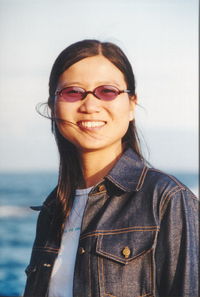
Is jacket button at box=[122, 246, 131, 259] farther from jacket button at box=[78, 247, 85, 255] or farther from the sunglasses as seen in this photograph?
A: the sunglasses

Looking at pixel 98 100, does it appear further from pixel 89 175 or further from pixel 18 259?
pixel 18 259

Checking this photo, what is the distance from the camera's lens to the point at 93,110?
2424 millimetres

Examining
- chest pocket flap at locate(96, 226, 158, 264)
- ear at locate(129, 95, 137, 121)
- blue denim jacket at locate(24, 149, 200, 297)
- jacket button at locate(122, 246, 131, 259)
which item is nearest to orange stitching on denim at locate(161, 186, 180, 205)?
blue denim jacket at locate(24, 149, 200, 297)

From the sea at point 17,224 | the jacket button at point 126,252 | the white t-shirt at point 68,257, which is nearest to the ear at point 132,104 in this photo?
the white t-shirt at point 68,257

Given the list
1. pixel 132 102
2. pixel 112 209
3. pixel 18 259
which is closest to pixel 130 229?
pixel 112 209

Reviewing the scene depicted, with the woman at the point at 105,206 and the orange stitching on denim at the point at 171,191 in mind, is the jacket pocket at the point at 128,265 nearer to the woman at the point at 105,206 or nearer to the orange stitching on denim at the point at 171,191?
the woman at the point at 105,206

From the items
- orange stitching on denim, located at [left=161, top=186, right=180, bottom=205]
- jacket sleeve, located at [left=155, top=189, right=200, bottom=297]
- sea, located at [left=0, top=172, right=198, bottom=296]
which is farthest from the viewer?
sea, located at [left=0, top=172, right=198, bottom=296]

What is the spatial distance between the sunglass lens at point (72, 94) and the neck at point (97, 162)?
297 millimetres

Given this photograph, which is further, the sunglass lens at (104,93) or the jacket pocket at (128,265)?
the sunglass lens at (104,93)

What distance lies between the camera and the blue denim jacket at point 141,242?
211 cm

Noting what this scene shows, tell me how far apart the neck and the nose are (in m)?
0.23

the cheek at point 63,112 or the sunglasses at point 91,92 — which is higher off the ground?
the sunglasses at point 91,92

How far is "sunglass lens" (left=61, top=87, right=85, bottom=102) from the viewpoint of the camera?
7.97 ft

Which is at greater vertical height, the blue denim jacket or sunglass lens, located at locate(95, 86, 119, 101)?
sunglass lens, located at locate(95, 86, 119, 101)
